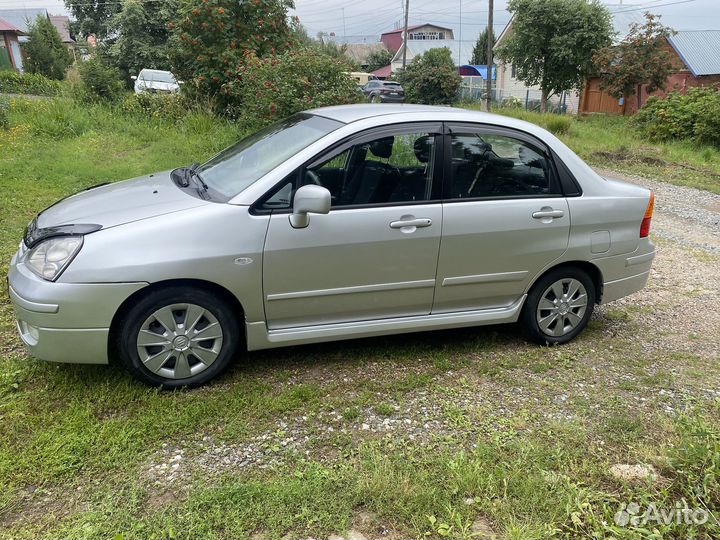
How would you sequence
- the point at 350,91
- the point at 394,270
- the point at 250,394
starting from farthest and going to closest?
the point at 350,91
the point at 394,270
the point at 250,394

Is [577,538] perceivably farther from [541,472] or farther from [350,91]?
[350,91]

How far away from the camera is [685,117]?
17.7 meters

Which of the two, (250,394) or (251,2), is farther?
(251,2)

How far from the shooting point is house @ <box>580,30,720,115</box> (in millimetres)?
29672

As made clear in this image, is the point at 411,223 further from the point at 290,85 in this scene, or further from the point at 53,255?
the point at 290,85

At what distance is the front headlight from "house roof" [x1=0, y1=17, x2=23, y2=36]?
45308 millimetres

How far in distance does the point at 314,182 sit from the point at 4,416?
2186mm

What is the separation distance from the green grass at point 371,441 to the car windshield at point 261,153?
1.23 meters

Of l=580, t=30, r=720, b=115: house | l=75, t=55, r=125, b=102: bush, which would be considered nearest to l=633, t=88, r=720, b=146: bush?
l=580, t=30, r=720, b=115: house

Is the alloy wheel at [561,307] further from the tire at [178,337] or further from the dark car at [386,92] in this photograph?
the dark car at [386,92]

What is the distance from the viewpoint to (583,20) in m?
27.7

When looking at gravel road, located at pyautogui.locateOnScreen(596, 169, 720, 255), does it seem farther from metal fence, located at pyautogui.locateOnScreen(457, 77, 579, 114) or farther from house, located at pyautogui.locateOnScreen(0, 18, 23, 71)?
house, located at pyautogui.locateOnScreen(0, 18, 23, 71)

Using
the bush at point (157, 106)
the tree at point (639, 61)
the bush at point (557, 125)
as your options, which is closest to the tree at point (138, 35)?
the bush at point (157, 106)

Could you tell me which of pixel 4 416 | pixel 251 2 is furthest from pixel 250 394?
pixel 251 2
